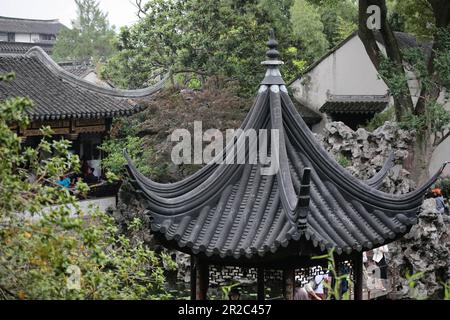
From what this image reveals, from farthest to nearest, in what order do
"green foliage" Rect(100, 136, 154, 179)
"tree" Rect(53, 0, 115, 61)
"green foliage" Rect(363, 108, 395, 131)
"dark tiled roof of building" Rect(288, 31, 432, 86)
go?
"tree" Rect(53, 0, 115, 61) < "dark tiled roof of building" Rect(288, 31, 432, 86) < "green foliage" Rect(363, 108, 395, 131) < "green foliage" Rect(100, 136, 154, 179)

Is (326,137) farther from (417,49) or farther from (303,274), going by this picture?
(303,274)

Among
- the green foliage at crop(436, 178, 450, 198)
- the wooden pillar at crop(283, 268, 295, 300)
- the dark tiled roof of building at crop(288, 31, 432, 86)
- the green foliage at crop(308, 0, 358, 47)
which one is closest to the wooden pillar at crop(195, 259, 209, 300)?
the wooden pillar at crop(283, 268, 295, 300)

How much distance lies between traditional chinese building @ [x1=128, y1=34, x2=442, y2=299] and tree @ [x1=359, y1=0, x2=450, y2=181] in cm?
946

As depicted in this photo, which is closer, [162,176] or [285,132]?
→ [285,132]

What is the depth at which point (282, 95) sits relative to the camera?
7238 millimetres

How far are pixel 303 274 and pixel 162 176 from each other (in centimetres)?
958

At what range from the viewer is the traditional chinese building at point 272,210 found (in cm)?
675

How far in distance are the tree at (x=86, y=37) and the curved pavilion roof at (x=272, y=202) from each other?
1628 inches

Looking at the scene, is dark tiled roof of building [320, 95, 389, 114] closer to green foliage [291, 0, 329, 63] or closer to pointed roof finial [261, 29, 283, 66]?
green foliage [291, 0, 329, 63]

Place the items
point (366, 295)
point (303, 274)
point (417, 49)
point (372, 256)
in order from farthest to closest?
1. point (417, 49)
2. point (372, 256)
3. point (366, 295)
4. point (303, 274)

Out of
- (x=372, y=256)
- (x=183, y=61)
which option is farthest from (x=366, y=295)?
(x=183, y=61)

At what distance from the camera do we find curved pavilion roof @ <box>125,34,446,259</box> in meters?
6.78

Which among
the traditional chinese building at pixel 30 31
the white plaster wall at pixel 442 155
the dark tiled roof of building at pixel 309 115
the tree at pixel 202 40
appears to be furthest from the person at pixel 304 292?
the traditional chinese building at pixel 30 31
